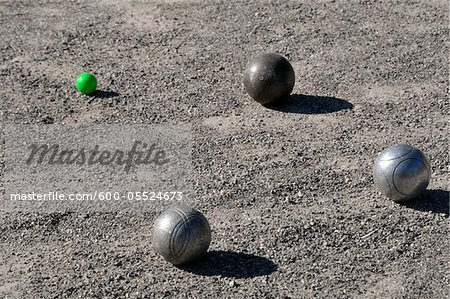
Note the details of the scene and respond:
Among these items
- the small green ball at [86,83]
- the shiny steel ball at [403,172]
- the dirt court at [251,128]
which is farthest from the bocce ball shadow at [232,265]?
the small green ball at [86,83]

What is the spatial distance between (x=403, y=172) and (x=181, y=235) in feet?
10.3

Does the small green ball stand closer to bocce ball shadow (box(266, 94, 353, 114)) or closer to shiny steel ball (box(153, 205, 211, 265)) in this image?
bocce ball shadow (box(266, 94, 353, 114))

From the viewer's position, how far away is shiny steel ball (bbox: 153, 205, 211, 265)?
10.4 m

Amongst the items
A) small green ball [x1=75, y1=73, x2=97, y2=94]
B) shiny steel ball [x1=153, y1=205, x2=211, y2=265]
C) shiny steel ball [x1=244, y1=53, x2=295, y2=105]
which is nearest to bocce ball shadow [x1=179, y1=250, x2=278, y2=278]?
shiny steel ball [x1=153, y1=205, x2=211, y2=265]

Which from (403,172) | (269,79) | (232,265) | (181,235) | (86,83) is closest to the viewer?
(181,235)

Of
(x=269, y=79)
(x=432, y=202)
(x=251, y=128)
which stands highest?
(x=269, y=79)

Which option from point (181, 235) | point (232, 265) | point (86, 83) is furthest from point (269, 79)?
point (181, 235)

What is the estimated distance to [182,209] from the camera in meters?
10.7

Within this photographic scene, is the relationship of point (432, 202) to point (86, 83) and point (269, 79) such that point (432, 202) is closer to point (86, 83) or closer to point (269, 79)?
point (269, 79)

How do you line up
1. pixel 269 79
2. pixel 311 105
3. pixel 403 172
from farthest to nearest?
1. pixel 311 105
2. pixel 269 79
3. pixel 403 172

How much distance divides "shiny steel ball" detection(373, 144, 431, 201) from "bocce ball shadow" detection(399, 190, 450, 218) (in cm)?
15

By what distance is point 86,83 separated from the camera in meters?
14.7

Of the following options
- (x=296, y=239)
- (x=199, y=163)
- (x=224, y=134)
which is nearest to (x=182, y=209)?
(x=296, y=239)

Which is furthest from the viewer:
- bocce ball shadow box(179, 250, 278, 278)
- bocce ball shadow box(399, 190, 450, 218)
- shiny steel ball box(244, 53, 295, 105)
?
shiny steel ball box(244, 53, 295, 105)
